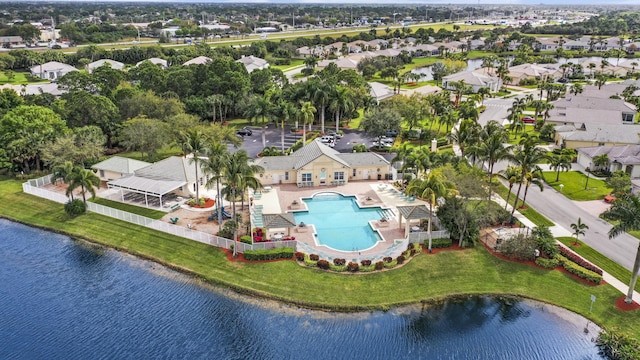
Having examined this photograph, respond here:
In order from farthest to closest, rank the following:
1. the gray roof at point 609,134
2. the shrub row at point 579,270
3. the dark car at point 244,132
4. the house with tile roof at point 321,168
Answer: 1. the dark car at point 244,132
2. the gray roof at point 609,134
3. the house with tile roof at point 321,168
4. the shrub row at point 579,270

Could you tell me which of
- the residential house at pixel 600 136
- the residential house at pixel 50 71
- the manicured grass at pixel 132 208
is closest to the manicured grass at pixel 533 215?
the residential house at pixel 600 136

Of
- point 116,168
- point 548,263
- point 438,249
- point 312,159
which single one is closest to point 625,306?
point 548,263

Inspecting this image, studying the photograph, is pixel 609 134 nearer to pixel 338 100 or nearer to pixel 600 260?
pixel 600 260

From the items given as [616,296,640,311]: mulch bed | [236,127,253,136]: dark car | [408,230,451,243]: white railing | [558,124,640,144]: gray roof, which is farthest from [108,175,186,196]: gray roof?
[558,124,640,144]: gray roof

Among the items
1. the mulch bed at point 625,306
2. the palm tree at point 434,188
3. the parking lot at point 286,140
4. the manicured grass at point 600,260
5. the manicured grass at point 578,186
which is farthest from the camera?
the parking lot at point 286,140

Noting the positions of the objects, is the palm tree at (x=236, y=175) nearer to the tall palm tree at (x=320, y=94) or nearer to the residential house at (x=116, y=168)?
the residential house at (x=116, y=168)

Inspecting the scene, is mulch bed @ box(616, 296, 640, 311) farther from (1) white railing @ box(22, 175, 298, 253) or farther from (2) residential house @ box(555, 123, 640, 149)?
(2) residential house @ box(555, 123, 640, 149)

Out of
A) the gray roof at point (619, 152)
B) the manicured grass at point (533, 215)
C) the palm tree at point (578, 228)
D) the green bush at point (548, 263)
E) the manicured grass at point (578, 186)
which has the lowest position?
the green bush at point (548, 263)
